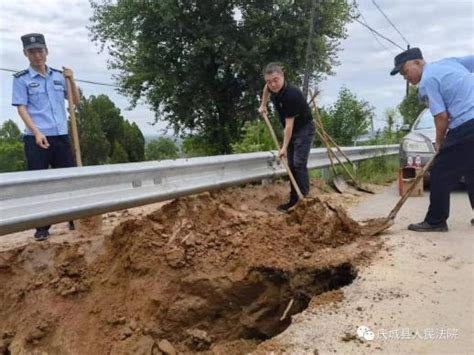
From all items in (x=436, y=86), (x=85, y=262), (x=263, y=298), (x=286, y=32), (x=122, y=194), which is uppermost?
(x=286, y=32)

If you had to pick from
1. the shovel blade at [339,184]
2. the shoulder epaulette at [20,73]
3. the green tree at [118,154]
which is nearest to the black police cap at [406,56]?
the shovel blade at [339,184]

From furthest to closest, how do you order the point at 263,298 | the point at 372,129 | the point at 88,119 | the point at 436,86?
the point at 88,119 < the point at 372,129 < the point at 436,86 < the point at 263,298

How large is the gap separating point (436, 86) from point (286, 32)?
1624 cm

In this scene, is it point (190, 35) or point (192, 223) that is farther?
point (190, 35)

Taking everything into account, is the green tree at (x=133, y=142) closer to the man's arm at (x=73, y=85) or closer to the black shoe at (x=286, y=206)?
the black shoe at (x=286, y=206)

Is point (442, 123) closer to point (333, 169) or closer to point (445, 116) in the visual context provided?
point (445, 116)

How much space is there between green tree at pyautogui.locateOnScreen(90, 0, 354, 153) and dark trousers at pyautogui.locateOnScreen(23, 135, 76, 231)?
1571 cm

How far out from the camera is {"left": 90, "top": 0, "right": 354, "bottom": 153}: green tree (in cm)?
2073

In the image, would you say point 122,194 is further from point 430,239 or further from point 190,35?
point 190,35

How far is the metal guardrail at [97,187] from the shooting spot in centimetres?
351

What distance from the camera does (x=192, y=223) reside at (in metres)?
4.82

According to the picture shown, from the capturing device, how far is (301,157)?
21.9 ft

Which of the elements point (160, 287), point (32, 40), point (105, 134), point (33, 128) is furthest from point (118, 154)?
point (160, 287)

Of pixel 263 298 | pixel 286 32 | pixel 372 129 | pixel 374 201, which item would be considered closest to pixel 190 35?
pixel 286 32
